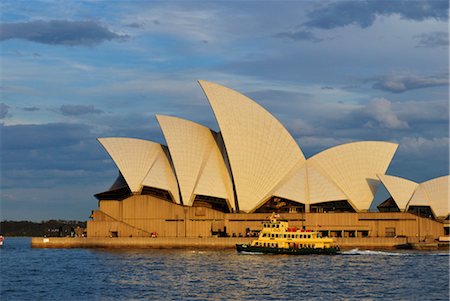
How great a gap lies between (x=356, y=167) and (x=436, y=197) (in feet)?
29.8

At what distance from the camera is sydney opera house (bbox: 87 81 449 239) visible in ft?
301

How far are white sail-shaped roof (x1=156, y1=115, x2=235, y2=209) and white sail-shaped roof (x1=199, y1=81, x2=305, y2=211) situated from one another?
2.15m

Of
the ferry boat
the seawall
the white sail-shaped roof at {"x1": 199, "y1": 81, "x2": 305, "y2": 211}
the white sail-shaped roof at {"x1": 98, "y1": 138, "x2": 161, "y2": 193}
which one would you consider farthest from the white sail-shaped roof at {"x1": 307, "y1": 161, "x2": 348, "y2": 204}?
the white sail-shaped roof at {"x1": 98, "y1": 138, "x2": 161, "y2": 193}

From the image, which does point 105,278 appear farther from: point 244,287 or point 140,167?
point 140,167

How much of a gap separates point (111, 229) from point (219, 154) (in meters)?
14.3

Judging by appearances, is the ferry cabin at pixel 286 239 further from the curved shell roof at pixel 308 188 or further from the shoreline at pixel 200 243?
the curved shell roof at pixel 308 188

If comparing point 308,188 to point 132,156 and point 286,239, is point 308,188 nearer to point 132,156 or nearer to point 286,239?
point 286,239

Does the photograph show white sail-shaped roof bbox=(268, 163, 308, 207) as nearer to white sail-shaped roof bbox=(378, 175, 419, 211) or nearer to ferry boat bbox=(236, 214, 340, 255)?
white sail-shaped roof bbox=(378, 175, 419, 211)

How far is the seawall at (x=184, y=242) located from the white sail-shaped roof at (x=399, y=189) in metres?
5.20

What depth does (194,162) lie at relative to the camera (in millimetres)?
92812

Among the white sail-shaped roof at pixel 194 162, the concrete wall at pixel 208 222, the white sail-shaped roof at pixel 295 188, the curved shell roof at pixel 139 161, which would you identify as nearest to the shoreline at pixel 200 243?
the concrete wall at pixel 208 222

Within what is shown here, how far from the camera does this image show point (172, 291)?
164 ft

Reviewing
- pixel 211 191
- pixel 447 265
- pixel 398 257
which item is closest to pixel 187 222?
pixel 211 191

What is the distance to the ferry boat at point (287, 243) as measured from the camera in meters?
77.0
